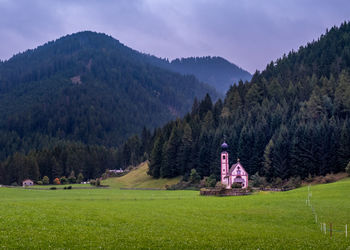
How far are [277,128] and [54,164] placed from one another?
90.1 meters

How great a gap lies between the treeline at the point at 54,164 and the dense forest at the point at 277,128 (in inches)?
1631

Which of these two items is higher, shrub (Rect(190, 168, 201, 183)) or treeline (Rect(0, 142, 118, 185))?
treeline (Rect(0, 142, 118, 185))

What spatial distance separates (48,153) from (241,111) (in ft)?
263

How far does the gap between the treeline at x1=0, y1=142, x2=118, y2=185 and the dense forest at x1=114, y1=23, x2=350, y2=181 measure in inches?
1631

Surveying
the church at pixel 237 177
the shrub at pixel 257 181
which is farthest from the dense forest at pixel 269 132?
the church at pixel 237 177

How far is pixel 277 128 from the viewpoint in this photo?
110312 mm

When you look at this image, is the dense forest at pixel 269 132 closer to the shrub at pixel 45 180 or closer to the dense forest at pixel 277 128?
the dense forest at pixel 277 128

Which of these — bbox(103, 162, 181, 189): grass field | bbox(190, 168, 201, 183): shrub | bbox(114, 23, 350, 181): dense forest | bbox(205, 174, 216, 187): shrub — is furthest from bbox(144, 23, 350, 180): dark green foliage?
bbox(190, 168, 201, 183): shrub

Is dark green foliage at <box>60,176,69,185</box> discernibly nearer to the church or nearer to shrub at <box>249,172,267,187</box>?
A: the church

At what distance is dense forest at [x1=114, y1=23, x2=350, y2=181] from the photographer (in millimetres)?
95312

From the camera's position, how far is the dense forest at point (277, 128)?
313 feet

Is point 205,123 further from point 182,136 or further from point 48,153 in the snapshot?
point 48,153

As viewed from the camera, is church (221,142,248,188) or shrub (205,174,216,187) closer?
church (221,142,248,188)

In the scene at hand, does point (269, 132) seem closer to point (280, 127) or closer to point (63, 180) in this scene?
point (280, 127)
